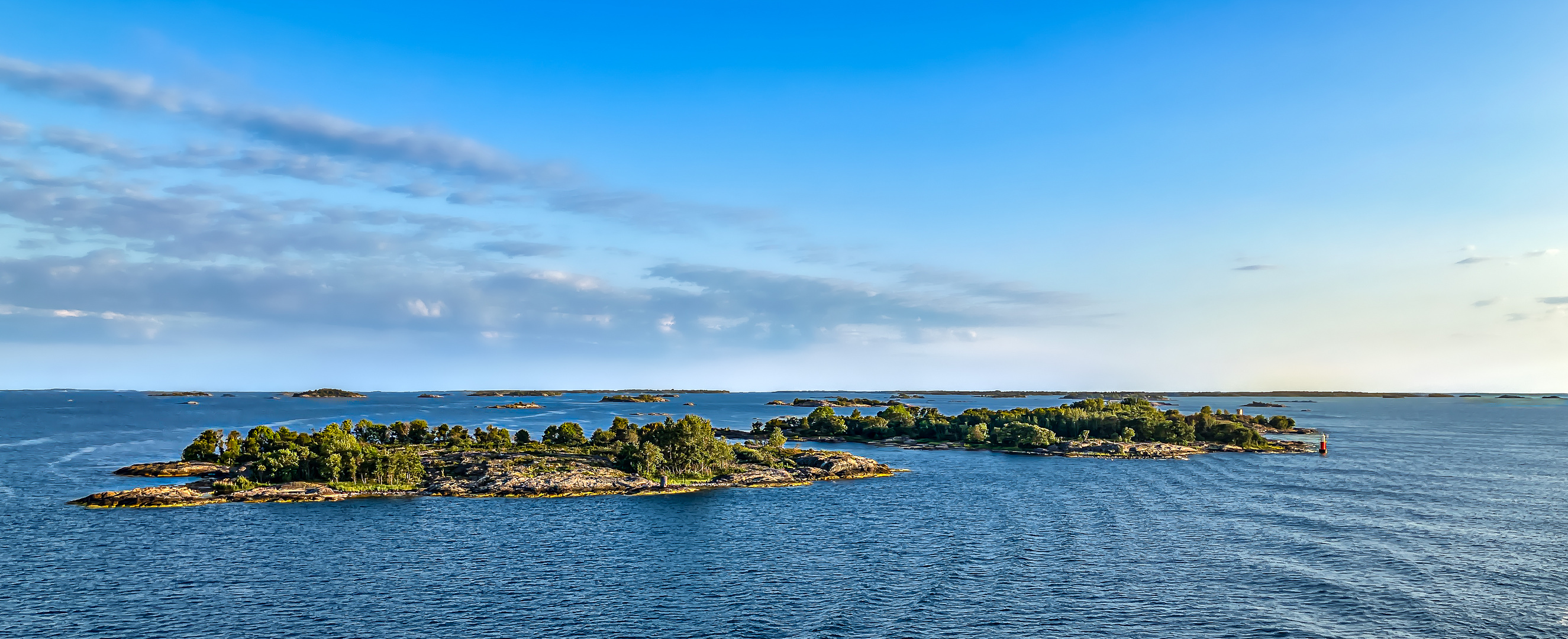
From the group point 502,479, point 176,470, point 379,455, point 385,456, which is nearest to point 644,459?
point 502,479

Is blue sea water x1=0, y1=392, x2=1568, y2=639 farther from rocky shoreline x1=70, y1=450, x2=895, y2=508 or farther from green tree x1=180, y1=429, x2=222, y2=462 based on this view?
green tree x1=180, y1=429, x2=222, y2=462

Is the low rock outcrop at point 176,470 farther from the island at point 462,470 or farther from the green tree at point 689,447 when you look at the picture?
the green tree at point 689,447

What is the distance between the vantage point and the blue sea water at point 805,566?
70562 mm

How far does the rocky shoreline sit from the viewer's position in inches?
4973

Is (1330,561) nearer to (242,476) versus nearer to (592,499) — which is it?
(592,499)

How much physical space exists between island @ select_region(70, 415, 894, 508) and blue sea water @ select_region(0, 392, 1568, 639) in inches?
289

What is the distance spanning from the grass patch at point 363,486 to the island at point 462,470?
0.27m

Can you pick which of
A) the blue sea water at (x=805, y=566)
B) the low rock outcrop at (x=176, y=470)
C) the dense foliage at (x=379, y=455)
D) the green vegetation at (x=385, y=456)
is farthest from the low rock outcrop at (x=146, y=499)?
the low rock outcrop at (x=176, y=470)

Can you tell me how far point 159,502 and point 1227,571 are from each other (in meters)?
139

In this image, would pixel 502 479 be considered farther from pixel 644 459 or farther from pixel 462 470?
pixel 644 459

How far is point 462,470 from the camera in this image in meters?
157

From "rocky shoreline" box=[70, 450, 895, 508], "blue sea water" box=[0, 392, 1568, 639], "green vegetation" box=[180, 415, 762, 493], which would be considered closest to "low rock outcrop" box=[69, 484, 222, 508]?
"rocky shoreline" box=[70, 450, 895, 508]

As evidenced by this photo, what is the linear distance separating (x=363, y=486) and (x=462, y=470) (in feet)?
66.5

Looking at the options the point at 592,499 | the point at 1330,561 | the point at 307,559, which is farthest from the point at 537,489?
the point at 1330,561
